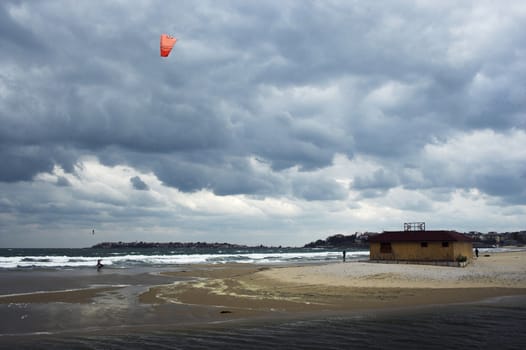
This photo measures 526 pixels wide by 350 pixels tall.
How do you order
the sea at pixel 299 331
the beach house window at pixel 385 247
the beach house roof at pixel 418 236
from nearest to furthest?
the sea at pixel 299 331, the beach house roof at pixel 418 236, the beach house window at pixel 385 247

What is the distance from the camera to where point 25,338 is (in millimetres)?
13523

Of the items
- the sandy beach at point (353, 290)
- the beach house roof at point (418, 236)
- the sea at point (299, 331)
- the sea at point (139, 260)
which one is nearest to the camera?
the sea at point (299, 331)

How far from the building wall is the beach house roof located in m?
0.37

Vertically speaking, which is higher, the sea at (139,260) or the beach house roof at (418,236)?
the beach house roof at (418,236)

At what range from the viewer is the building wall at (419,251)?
123 ft

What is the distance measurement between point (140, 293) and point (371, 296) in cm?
1237

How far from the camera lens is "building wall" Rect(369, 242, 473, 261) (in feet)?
123

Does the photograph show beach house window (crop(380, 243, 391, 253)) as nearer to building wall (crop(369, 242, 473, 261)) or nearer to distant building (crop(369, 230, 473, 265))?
distant building (crop(369, 230, 473, 265))

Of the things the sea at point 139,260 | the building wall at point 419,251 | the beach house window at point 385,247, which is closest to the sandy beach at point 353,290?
the building wall at point 419,251

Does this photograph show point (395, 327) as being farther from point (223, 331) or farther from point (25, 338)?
point (25, 338)

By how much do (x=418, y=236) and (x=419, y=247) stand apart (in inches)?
36.4

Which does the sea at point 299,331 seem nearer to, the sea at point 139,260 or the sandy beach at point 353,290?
the sandy beach at point 353,290

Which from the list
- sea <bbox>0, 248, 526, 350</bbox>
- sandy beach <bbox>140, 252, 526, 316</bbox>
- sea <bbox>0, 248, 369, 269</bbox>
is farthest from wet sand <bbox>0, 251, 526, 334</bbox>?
sea <bbox>0, 248, 369, 269</bbox>

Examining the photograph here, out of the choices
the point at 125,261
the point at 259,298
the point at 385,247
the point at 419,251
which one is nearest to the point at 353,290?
the point at 259,298
